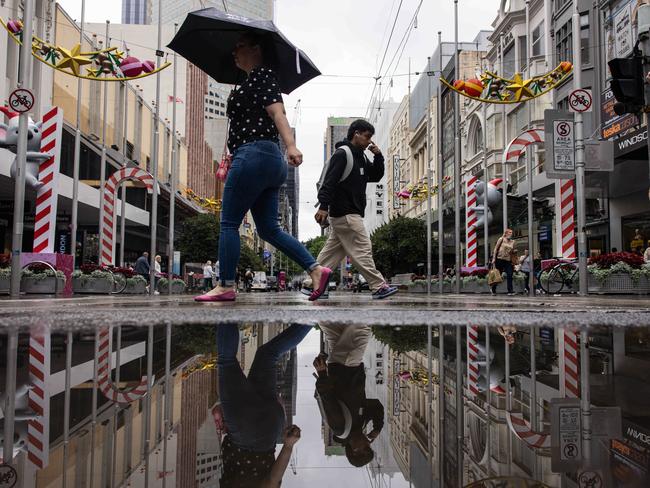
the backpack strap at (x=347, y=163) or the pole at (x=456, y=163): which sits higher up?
the pole at (x=456, y=163)

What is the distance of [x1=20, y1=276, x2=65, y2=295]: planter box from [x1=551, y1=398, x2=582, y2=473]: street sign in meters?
13.8

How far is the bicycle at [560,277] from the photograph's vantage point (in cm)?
1575

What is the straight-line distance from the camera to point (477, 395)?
1.64 meters

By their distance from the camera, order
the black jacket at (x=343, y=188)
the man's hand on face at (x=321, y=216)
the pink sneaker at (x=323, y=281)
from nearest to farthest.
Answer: the pink sneaker at (x=323, y=281), the black jacket at (x=343, y=188), the man's hand on face at (x=321, y=216)

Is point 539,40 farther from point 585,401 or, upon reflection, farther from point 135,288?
point 585,401

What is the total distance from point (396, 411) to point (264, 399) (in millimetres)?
330

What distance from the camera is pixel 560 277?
1603cm

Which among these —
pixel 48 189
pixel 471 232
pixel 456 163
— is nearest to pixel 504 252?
pixel 471 232

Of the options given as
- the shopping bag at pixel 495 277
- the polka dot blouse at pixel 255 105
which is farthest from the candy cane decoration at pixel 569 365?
the shopping bag at pixel 495 277

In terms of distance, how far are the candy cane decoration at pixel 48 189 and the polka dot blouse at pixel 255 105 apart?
9925 millimetres

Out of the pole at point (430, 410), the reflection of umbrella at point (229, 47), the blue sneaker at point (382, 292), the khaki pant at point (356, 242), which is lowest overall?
the pole at point (430, 410)

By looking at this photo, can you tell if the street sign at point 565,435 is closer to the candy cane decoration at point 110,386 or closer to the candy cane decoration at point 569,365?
the candy cane decoration at point 569,365

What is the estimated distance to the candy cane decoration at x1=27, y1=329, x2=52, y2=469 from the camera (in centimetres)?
108

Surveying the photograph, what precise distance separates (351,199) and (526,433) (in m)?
6.08
